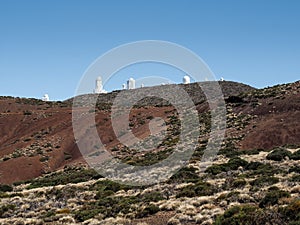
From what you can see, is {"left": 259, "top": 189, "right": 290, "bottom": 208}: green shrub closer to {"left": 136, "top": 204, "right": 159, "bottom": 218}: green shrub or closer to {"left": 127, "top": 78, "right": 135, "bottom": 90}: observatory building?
{"left": 136, "top": 204, "right": 159, "bottom": 218}: green shrub

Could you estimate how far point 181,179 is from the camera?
93.8ft

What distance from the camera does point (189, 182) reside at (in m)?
26.5

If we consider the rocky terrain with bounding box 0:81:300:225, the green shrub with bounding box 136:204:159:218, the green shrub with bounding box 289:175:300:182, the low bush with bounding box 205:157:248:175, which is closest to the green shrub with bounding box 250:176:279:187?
the rocky terrain with bounding box 0:81:300:225

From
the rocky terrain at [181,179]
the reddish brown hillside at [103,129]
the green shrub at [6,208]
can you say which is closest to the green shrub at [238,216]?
the rocky terrain at [181,179]

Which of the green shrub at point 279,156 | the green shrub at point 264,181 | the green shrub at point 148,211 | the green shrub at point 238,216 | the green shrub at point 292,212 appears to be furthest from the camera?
the green shrub at point 279,156

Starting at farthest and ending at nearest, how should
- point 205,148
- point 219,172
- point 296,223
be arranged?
1. point 205,148
2. point 219,172
3. point 296,223

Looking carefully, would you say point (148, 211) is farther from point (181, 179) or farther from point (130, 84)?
point (130, 84)

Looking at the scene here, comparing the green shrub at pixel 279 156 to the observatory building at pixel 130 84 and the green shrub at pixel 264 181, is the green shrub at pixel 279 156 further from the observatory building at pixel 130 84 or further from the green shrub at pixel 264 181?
the observatory building at pixel 130 84

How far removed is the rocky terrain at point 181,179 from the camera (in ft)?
58.3

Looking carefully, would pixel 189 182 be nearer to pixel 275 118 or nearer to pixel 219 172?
pixel 219 172

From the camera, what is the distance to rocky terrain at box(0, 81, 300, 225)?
17781mm

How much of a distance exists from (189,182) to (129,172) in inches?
479

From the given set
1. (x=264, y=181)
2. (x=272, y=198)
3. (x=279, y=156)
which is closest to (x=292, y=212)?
(x=272, y=198)

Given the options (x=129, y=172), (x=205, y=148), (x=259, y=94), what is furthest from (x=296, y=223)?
(x=259, y=94)
